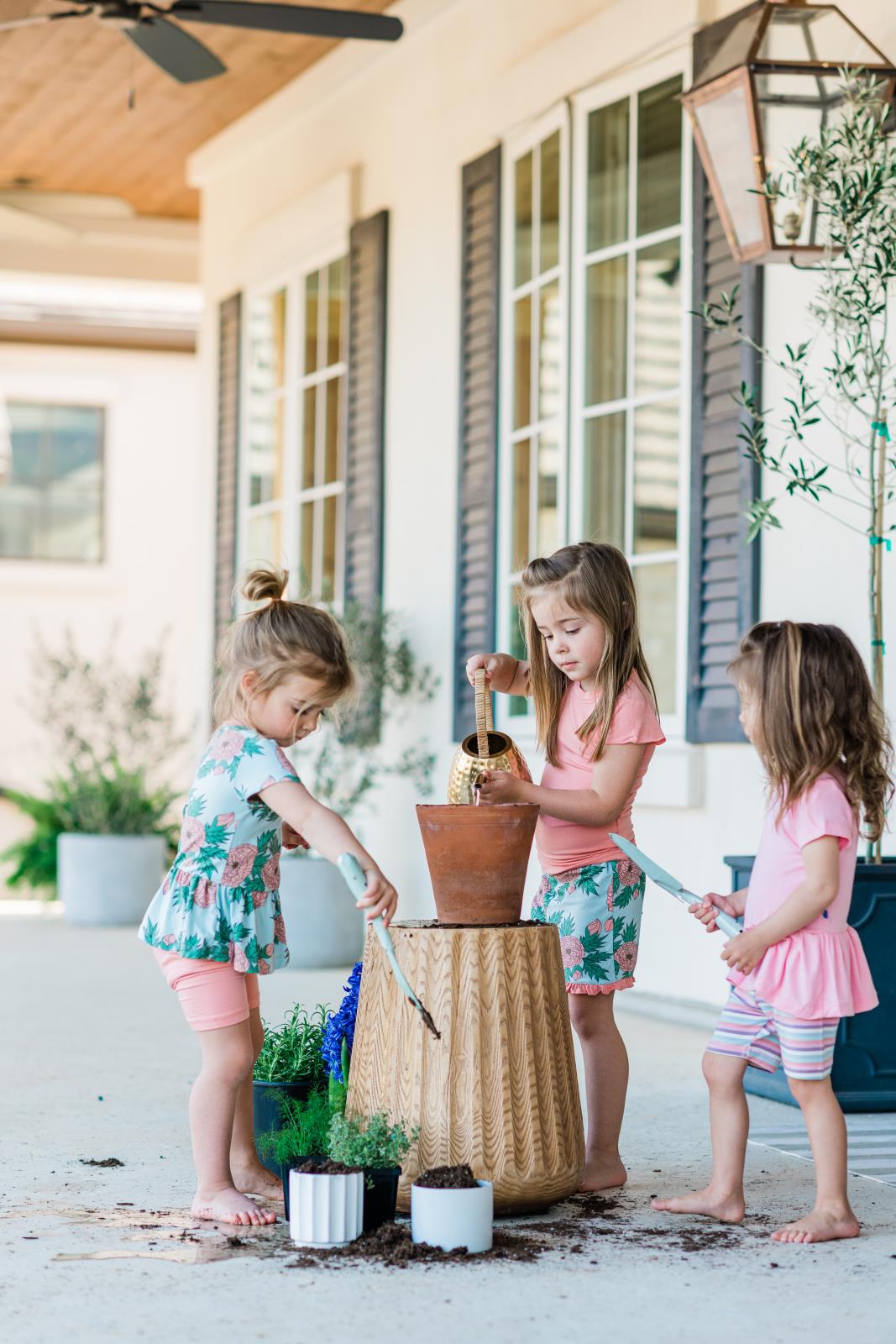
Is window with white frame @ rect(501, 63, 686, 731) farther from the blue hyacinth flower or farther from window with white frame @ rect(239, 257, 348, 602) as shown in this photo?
the blue hyacinth flower

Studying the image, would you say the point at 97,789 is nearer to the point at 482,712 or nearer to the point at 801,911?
the point at 482,712

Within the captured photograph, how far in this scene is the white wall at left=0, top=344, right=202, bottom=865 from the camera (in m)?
11.8

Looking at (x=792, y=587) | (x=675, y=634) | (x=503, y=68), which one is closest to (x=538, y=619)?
(x=792, y=587)

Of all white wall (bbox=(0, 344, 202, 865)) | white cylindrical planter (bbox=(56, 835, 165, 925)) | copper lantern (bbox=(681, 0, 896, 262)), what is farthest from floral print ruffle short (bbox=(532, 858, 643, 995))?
white wall (bbox=(0, 344, 202, 865))

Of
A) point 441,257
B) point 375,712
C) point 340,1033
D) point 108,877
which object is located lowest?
point 108,877

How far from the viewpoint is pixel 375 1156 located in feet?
8.31

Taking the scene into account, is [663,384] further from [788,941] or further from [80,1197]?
[80,1197]

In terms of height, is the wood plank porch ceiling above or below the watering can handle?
above

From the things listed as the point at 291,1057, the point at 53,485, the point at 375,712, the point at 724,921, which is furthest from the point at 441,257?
the point at 53,485

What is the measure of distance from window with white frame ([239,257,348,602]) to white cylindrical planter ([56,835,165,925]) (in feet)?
4.74

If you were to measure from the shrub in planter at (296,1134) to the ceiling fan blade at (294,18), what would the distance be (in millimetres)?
3433

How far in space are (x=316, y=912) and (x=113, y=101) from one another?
13.0 ft

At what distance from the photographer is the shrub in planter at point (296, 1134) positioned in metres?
2.73

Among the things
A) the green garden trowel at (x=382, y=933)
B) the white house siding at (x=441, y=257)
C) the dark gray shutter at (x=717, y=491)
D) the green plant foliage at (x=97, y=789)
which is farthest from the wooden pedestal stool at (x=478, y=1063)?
the green plant foliage at (x=97, y=789)
